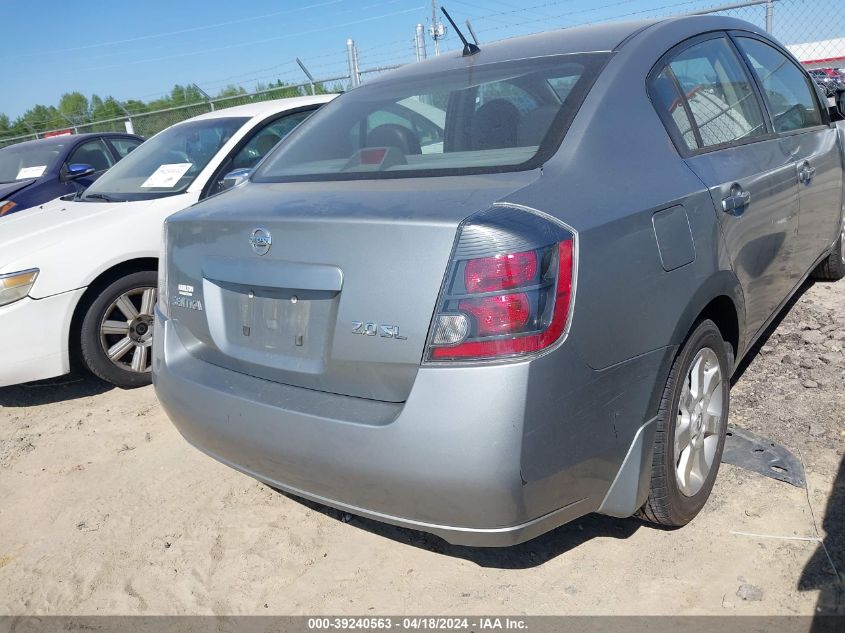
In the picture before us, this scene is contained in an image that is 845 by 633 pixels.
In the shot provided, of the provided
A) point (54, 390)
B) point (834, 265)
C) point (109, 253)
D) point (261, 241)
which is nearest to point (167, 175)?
point (109, 253)

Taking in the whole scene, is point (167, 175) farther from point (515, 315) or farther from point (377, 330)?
point (515, 315)

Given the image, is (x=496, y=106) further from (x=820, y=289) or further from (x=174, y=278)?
(x=820, y=289)

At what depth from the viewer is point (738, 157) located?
2.74 metres

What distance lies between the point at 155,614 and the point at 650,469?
5.46 ft

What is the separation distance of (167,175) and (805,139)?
149 inches

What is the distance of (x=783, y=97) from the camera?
3.58 m

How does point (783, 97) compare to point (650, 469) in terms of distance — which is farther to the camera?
point (783, 97)

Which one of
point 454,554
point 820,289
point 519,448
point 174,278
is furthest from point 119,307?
point 820,289

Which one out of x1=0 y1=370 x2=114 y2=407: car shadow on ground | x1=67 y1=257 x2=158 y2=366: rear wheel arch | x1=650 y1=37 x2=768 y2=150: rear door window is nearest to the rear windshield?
x1=650 y1=37 x2=768 y2=150: rear door window

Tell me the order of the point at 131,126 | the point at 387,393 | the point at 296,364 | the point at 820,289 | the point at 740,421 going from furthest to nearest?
the point at 131,126, the point at 820,289, the point at 740,421, the point at 296,364, the point at 387,393

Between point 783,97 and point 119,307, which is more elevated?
point 783,97

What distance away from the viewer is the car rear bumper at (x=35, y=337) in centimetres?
396

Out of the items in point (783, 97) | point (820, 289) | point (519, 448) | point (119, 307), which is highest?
point (783, 97)

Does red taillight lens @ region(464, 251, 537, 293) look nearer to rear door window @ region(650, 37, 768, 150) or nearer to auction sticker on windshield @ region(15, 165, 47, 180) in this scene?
rear door window @ region(650, 37, 768, 150)
